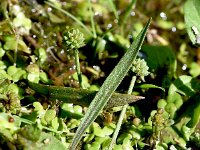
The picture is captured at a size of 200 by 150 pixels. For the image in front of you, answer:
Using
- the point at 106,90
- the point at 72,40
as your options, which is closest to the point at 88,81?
the point at 72,40

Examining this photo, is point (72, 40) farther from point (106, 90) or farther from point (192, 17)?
point (192, 17)

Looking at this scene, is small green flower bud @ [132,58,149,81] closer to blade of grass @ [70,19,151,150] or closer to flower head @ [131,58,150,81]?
flower head @ [131,58,150,81]

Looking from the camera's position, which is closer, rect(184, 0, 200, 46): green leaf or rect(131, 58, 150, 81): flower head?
rect(131, 58, 150, 81): flower head

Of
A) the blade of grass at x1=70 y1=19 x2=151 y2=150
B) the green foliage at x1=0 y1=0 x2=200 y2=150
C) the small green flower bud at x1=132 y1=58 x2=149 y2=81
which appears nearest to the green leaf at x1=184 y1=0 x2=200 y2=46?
the green foliage at x1=0 y1=0 x2=200 y2=150

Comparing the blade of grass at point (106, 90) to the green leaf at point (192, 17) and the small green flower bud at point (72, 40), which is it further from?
the green leaf at point (192, 17)

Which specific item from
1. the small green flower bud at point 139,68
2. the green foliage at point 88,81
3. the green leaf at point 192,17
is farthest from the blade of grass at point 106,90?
the green leaf at point 192,17

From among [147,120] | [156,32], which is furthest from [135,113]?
[156,32]

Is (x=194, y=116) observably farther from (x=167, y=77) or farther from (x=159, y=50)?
(x=159, y=50)
